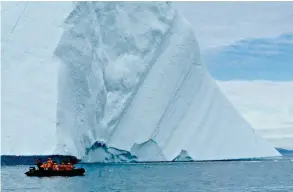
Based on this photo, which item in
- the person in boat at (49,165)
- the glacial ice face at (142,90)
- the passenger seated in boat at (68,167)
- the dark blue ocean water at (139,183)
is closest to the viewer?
the dark blue ocean water at (139,183)

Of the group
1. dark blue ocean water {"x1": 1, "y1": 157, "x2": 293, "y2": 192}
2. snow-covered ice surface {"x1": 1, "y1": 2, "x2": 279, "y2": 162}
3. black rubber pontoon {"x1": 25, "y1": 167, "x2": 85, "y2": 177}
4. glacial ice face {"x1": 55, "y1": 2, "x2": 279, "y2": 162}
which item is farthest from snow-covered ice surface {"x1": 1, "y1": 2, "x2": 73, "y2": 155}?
dark blue ocean water {"x1": 1, "y1": 157, "x2": 293, "y2": 192}

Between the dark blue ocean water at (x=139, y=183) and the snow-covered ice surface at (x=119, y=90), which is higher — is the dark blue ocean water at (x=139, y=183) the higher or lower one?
the lower one

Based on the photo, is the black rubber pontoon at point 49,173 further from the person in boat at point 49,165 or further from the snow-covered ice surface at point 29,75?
the snow-covered ice surface at point 29,75

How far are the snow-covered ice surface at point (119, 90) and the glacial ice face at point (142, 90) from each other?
0.06 metres

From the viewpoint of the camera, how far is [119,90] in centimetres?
4297

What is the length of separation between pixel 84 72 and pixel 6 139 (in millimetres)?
7159

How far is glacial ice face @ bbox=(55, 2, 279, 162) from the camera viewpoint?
38.9 m

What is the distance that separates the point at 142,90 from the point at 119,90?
7.23 feet

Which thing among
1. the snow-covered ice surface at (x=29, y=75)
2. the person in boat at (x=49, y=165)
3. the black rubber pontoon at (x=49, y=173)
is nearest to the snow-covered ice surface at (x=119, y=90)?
the snow-covered ice surface at (x=29, y=75)

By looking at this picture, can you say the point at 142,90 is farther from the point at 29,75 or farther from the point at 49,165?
the point at 49,165

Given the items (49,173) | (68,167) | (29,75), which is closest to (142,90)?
(29,75)

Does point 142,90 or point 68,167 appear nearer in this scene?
point 68,167

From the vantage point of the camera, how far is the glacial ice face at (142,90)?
3894 centimetres

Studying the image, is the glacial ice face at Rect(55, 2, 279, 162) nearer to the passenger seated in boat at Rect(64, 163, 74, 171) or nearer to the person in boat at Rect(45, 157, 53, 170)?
the passenger seated in boat at Rect(64, 163, 74, 171)
